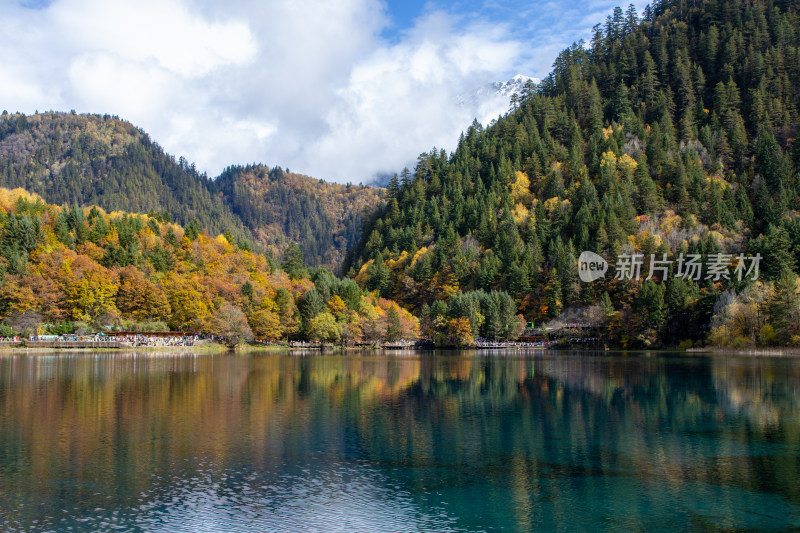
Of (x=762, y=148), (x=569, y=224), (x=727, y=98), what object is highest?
(x=727, y=98)

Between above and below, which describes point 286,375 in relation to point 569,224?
below

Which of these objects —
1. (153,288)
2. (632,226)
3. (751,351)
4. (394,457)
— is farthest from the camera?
(632,226)

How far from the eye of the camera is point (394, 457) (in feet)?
100

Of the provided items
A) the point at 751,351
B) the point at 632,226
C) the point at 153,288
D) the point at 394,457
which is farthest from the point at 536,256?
the point at 394,457

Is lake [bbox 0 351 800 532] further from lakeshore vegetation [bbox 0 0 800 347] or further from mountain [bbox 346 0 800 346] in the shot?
mountain [bbox 346 0 800 346]

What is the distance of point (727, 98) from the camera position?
637ft

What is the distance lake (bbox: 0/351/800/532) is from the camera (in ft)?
73.4

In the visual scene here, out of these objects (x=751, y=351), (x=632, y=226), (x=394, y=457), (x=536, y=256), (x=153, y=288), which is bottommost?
(x=394, y=457)

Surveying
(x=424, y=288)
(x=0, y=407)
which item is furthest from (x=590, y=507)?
(x=424, y=288)

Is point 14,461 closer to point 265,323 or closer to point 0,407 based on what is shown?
point 0,407

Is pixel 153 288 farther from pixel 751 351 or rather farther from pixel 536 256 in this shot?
pixel 751 351

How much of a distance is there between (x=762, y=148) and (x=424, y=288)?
9978 centimetres

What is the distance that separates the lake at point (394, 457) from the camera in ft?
73.4

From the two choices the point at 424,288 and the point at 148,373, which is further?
the point at 424,288
